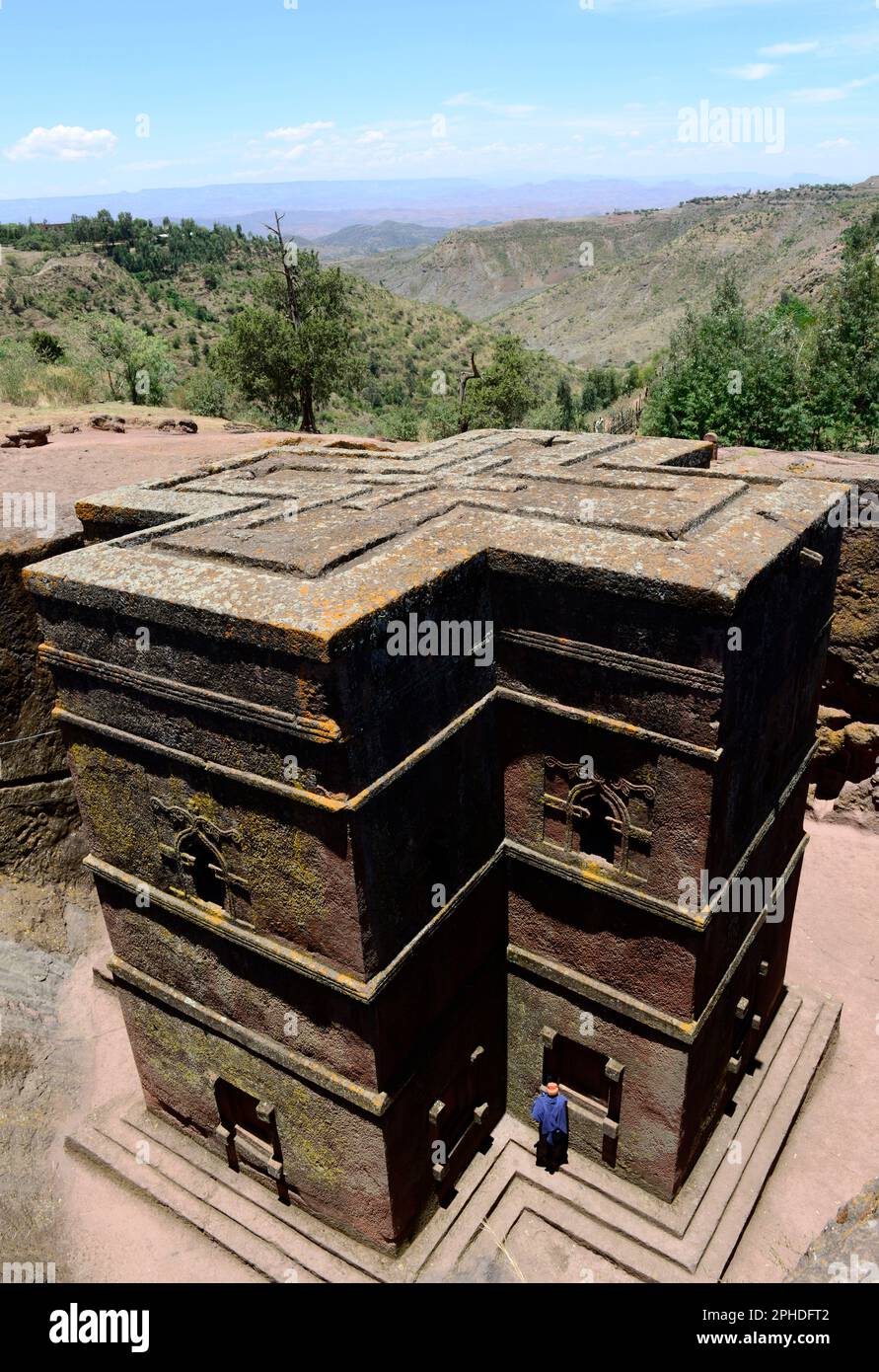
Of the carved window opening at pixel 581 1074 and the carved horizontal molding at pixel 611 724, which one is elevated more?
the carved horizontal molding at pixel 611 724

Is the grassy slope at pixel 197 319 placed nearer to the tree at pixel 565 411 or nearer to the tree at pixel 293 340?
the tree at pixel 565 411

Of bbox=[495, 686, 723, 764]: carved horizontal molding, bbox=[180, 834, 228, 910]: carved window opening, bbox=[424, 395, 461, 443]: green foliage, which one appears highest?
bbox=[495, 686, 723, 764]: carved horizontal molding

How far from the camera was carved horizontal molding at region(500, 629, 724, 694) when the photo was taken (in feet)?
21.3

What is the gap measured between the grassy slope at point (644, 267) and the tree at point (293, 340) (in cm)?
5446

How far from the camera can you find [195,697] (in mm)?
6691

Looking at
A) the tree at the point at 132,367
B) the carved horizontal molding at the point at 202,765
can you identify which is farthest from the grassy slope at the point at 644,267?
the carved horizontal molding at the point at 202,765

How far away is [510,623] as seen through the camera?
747 cm

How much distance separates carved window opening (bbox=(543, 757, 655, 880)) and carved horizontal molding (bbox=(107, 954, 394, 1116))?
2.83m

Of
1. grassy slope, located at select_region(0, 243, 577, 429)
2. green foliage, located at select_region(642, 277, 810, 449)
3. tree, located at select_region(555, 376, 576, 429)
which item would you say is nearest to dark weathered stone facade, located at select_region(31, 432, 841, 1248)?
green foliage, located at select_region(642, 277, 810, 449)

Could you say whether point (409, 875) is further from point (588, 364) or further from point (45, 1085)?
point (588, 364)

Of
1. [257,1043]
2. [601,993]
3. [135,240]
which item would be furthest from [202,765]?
[135,240]

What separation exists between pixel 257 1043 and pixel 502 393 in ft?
111

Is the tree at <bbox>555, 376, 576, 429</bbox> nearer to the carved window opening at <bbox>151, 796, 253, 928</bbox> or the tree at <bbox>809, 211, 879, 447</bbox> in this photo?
the tree at <bbox>809, 211, 879, 447</bbox>

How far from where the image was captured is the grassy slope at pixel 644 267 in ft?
307
